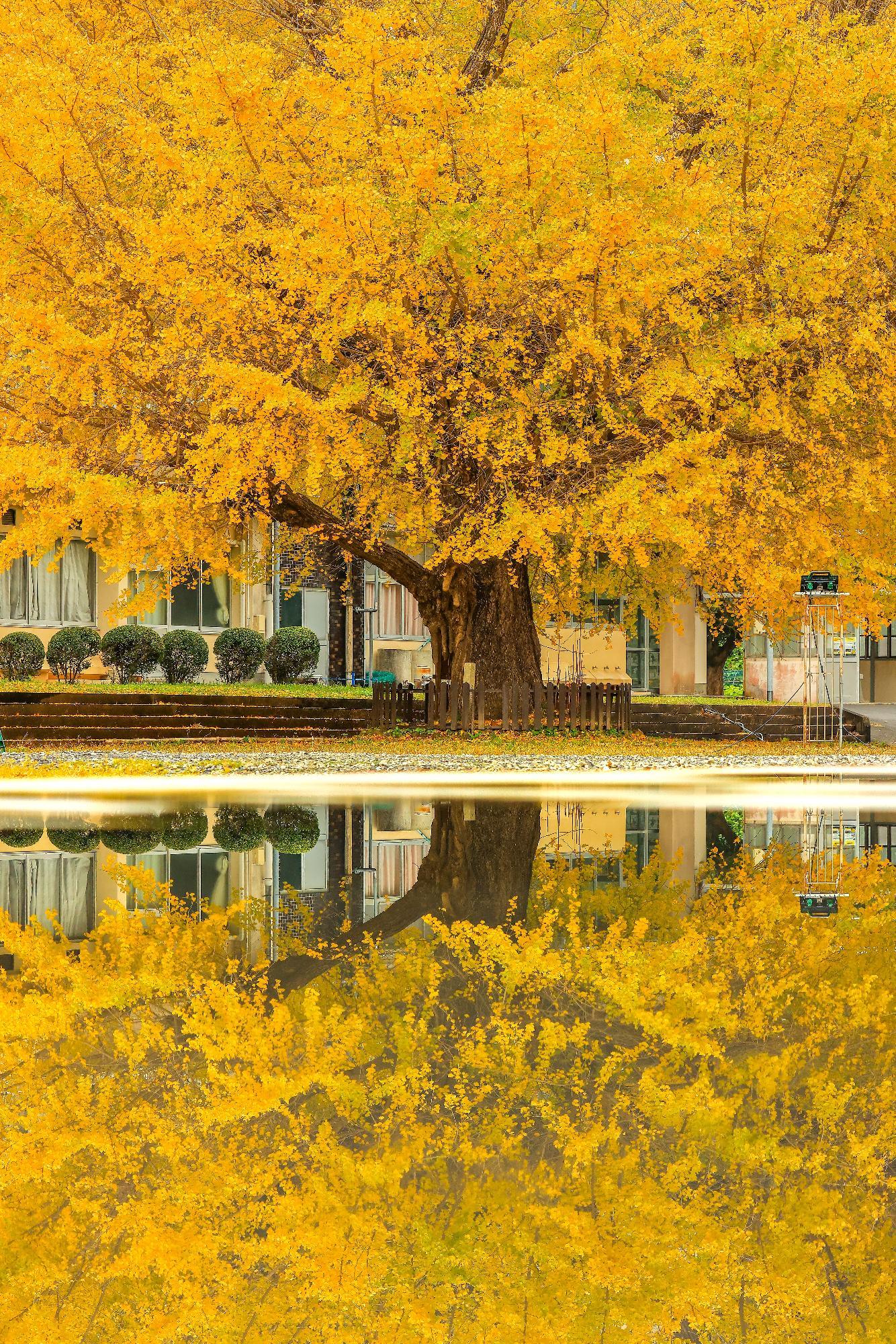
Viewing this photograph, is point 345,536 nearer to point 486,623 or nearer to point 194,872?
point 486,623

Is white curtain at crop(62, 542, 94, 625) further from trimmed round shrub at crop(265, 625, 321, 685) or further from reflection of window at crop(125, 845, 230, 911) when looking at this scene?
reflection of window at crop(125, 845, 230, 911)

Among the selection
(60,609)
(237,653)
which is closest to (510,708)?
(237,653)

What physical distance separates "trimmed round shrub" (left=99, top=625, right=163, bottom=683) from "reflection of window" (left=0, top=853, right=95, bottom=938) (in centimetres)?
2622

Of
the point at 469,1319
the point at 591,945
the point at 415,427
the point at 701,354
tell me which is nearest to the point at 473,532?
the point at 415,427

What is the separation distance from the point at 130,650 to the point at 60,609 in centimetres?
338

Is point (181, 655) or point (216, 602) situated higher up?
point (216, 602)

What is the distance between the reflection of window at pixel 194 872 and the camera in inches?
364

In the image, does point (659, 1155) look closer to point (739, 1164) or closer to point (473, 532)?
point (739, 1164)

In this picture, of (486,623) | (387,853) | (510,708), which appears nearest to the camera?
(387,853)

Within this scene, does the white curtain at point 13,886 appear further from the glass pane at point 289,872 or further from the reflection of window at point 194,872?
the glass pane at point 289,872

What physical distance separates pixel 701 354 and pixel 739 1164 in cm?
2128

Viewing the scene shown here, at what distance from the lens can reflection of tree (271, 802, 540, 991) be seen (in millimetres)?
7551

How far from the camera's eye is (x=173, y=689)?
33.9m

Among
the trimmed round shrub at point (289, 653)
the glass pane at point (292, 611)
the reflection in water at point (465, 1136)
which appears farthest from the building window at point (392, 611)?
the reflection in water at point (465, 1136)
